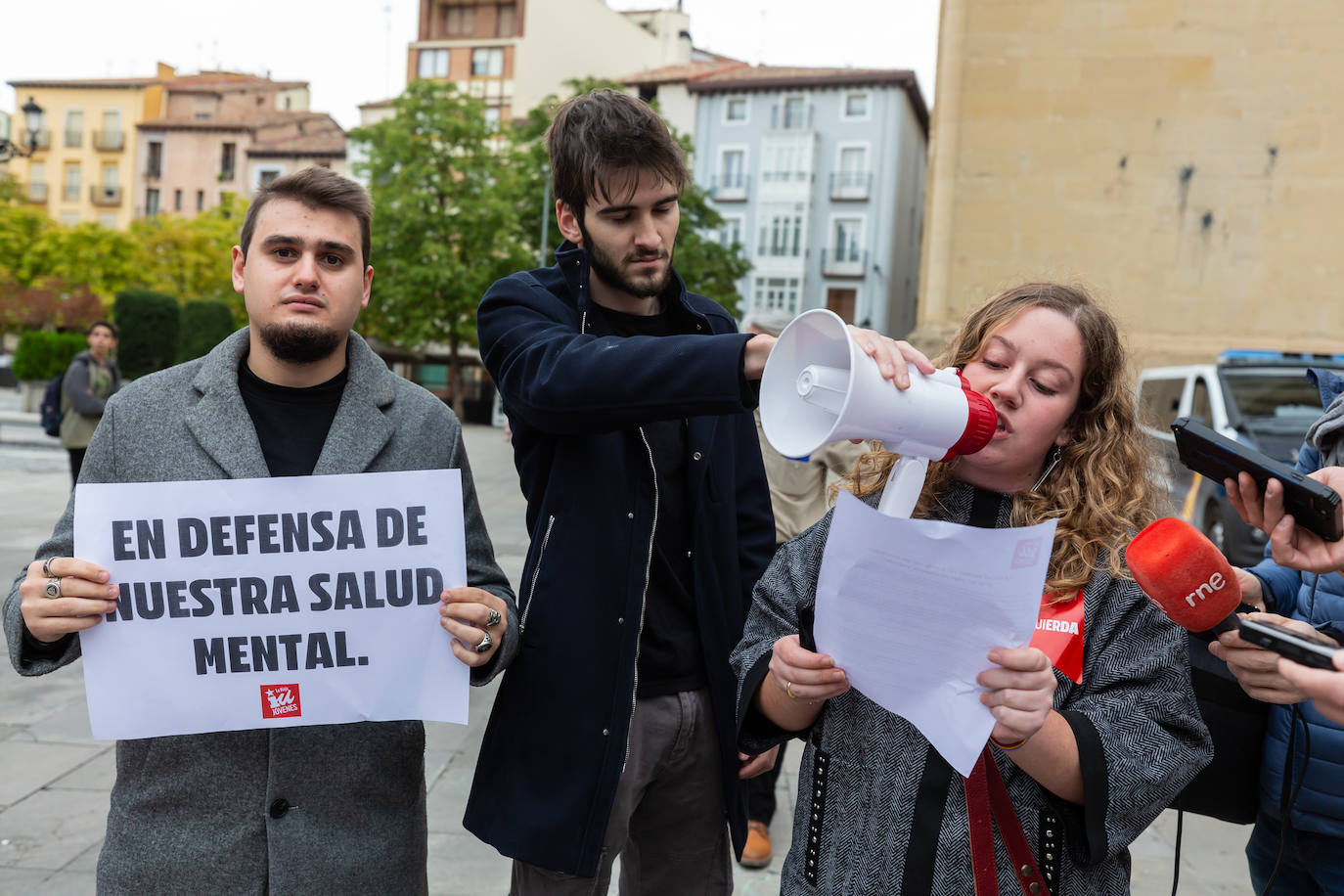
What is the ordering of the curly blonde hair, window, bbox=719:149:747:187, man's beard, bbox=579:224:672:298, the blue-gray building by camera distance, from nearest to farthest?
1. the curly blonde hair
2. man's beard, bbox=579:224:672:298
3. the blue-gray building
4. window, bbox=719:149:747:187

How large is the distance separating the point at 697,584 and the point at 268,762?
2.92ft

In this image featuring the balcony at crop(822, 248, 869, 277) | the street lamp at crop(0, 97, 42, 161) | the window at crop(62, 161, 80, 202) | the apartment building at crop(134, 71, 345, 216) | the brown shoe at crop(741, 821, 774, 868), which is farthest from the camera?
the window at crop(62, 161, 80, 202)

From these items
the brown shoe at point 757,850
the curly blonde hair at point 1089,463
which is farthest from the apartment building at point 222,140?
the curly blonde hair at point 1089,463

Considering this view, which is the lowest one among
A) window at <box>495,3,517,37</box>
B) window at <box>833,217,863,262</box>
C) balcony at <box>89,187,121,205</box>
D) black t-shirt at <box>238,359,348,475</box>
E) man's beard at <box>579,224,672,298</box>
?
black t-shirt at <box>238,359,348,475</box>

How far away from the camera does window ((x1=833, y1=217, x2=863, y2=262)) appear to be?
1831 inches

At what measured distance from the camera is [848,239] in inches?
1838

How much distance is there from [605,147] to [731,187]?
47.5 metres

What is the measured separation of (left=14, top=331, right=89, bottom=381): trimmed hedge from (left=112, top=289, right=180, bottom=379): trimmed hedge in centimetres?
99

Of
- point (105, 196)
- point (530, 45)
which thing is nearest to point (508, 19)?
point (530, 45)

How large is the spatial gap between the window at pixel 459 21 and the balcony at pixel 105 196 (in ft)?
76.2

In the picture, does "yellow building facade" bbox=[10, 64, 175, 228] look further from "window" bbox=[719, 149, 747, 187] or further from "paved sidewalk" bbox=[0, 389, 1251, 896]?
"paved sidewalk" bbox=[0, 389, 1251, 896]

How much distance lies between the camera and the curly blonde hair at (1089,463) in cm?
167

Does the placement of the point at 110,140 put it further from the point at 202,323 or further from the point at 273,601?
the point at 273,601

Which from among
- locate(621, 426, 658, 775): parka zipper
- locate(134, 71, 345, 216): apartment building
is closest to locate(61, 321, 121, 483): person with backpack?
locate(621, 426, 658, 775): parka zipper
